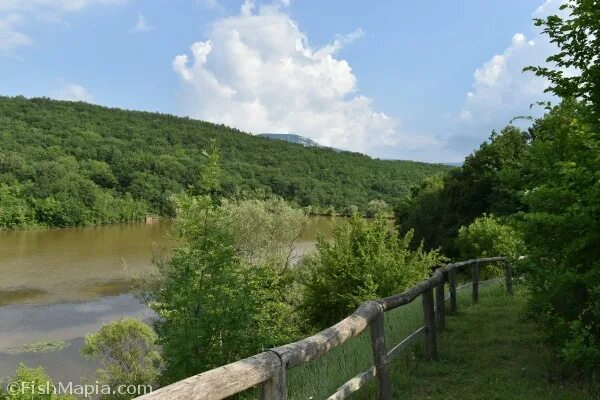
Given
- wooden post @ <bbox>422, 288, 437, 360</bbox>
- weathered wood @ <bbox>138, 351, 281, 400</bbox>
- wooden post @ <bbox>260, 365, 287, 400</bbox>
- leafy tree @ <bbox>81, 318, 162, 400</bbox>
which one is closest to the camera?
weathered wood @ <bbox>138, 351, 281, 400</bbox>

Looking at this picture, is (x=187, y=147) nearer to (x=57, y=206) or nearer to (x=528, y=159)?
(x=57, y=206)

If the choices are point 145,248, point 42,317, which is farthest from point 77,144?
point 42,317

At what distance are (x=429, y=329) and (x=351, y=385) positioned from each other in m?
2.21

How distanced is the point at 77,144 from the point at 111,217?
27.0 meters

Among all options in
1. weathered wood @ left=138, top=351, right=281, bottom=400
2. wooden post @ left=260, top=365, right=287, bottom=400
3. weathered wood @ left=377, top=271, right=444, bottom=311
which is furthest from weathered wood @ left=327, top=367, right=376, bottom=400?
weathered wood @ left=138, top=351, right=281, bottom=400

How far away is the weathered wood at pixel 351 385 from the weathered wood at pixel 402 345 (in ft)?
2.40

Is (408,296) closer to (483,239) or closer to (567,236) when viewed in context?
(567,236)

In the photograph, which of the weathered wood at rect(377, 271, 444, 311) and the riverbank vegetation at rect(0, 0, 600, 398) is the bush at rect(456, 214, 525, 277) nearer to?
the riverbank vegetation at rect(0, 0, 600, 398)

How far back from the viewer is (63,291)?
36.0 m

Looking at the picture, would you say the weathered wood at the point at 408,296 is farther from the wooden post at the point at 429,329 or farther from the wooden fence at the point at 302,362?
the wooden post at the point at 429,329

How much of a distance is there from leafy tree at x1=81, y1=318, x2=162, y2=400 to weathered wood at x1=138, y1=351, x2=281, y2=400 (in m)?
17.2

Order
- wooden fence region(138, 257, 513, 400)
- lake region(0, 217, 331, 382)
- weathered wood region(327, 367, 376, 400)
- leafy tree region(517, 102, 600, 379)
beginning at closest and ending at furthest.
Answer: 1. wooden fence region(138, 257, 513, 400)
2. weathered wood region(327, 367, 376, 400)
3. leafy tree region(517, 102, 600, 379)
4. lake region(0, 217, 331, 382)

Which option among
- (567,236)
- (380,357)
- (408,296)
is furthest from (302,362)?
(567,236)

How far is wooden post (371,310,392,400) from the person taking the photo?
429 cm
